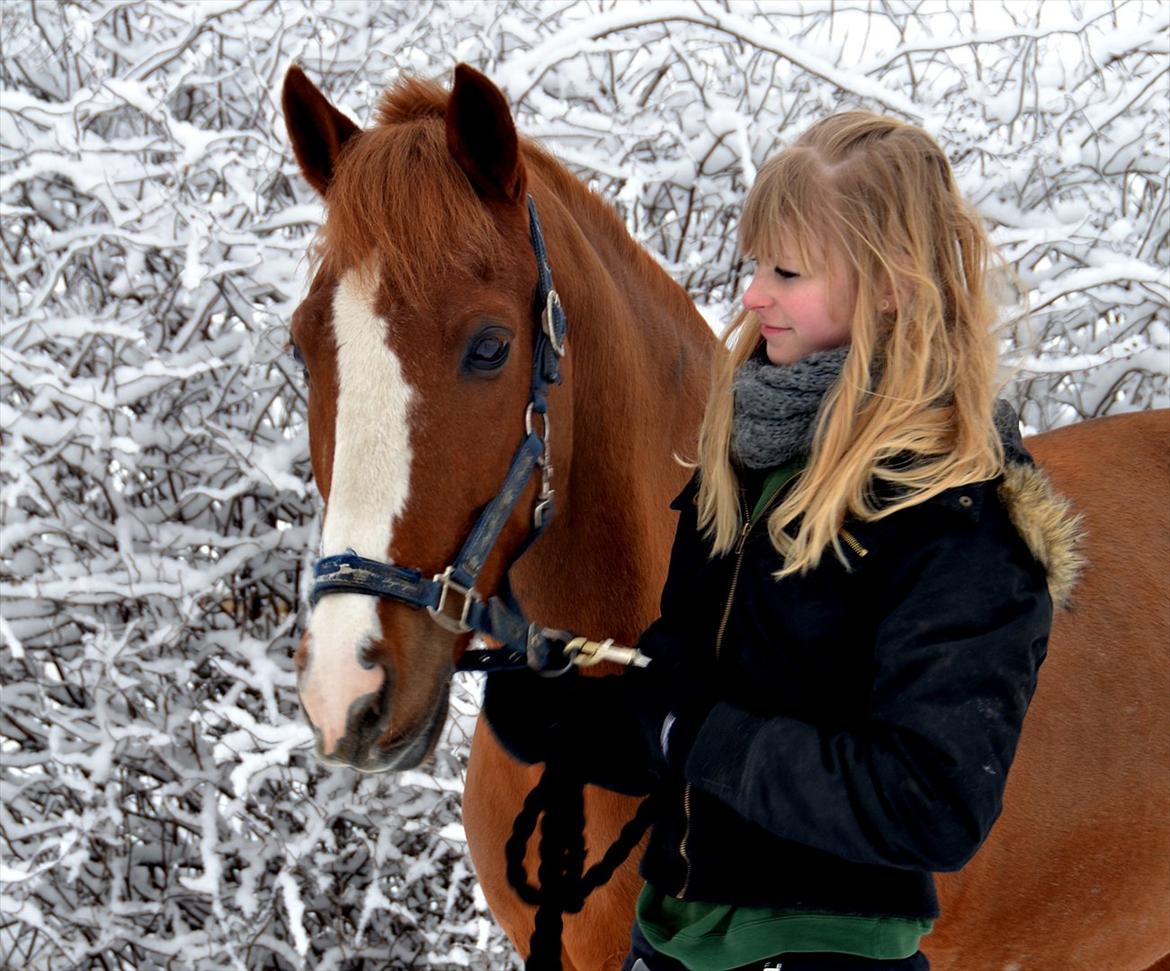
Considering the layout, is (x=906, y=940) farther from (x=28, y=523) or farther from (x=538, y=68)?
(x=28, y=523)

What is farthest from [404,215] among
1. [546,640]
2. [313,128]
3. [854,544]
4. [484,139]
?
[854,544]

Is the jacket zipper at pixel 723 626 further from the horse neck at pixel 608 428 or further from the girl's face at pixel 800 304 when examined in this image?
the horse neck at pixel 608 428

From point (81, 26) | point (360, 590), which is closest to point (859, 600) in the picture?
point (360, 590)

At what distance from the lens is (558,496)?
146cm

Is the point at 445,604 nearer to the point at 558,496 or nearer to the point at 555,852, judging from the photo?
the point at 558,496

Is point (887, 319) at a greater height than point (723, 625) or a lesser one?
greater

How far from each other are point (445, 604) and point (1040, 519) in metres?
0.70

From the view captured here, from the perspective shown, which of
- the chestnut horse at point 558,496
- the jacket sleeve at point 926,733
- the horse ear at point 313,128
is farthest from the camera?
the horse ear at point 313,128

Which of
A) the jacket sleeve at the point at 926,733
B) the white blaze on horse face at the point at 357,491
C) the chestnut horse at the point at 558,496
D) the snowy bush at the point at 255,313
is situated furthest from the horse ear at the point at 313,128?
the snowy bush at the point at 255,313

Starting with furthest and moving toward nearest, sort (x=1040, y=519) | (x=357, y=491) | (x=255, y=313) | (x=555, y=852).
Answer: (x=255, y=313), (x=555, y=852), (x=357, y=491), (x=1040, y=519)

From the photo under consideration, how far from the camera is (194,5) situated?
2.70 metres

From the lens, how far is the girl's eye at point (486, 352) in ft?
4.21

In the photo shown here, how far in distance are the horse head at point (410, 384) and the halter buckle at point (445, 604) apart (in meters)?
0.01

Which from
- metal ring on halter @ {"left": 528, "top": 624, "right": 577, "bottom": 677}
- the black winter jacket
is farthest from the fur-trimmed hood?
metal ring on halter @ {"left": 528, "top": 624, "right": 577, "bottom": 677}
